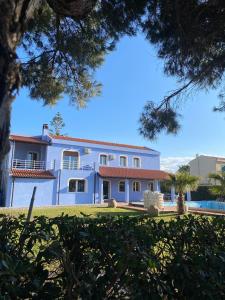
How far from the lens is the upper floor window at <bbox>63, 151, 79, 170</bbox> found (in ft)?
101

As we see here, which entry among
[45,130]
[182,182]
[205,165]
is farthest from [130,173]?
[205,165]

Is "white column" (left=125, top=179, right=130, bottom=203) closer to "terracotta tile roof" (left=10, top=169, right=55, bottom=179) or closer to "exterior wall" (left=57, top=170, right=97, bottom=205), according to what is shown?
"exterior wall" (left=57, top=170, right=97, bottom=205)

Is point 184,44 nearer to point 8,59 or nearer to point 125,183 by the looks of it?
point 8,59

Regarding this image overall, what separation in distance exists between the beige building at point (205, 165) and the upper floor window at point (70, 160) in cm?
2478

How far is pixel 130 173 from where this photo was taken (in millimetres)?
33000

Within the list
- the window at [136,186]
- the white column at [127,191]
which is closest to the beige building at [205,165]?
the window at [136,186]

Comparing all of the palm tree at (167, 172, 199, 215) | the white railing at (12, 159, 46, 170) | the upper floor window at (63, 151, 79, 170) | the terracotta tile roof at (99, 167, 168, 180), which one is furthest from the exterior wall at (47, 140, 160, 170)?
the palm tree at (167, 172, 199, 215)

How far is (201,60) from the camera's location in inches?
234

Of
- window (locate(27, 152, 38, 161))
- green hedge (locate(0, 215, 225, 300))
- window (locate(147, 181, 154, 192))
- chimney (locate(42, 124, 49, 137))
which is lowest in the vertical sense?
green hedge (locate(0, 215, 225, 300))

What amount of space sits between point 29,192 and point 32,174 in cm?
170

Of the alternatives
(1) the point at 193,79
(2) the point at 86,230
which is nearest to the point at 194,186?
(1) the point at 193,79

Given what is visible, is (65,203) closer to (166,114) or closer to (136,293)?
(166,114)

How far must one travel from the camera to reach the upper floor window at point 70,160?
30.7m

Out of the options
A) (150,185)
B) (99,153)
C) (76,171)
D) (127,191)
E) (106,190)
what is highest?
(99,153)
